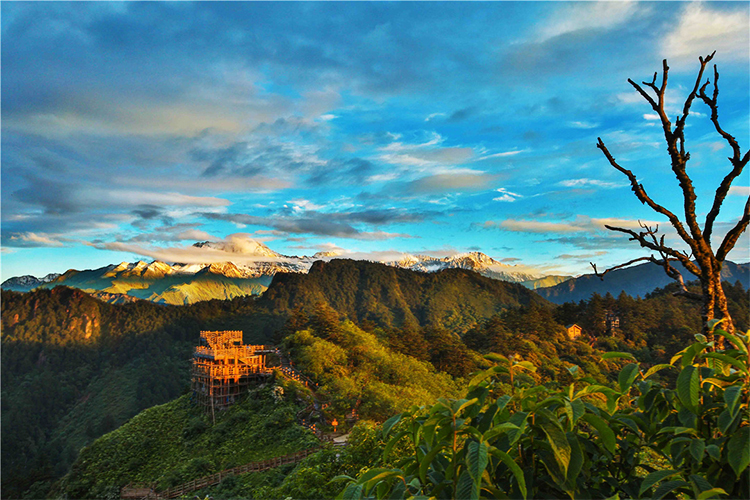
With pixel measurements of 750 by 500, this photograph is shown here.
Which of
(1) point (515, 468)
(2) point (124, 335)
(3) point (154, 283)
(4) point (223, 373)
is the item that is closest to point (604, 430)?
(1) point (515, 468)

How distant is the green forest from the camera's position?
1110mm

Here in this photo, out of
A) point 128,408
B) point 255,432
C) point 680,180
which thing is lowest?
point 128,408

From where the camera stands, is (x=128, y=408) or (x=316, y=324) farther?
(x=128, y=408)

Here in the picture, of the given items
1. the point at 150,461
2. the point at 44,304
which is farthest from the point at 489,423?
the point at 44,304

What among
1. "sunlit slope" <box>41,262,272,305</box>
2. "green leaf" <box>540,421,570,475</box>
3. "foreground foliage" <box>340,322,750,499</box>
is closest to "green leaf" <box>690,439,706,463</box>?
"foreground foliage" <box>340,322,750,499</box>

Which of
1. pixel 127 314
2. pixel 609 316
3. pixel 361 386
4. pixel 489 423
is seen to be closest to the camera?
pixel 489 423

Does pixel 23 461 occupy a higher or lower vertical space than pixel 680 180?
lower

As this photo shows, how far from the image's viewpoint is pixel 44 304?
7594 centimetres

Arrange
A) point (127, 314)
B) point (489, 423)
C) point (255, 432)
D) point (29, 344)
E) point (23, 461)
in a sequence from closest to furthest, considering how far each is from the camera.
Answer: point (489, 423)
point (255, 432)
point (23, 461)
point (29, 344)
point (127, 314)

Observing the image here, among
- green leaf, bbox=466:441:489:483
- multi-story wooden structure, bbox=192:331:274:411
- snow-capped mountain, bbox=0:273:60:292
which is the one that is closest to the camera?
green leaf, bbox=466:441:489:483

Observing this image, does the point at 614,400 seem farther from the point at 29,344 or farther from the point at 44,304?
the point at 44,304

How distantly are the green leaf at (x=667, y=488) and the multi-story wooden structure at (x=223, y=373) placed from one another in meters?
23.0

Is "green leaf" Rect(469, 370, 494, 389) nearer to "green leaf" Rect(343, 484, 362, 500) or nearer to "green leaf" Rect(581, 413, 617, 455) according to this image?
"green leaf" Rect(581, 413, 617, 455)

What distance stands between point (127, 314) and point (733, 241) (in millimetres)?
85565
